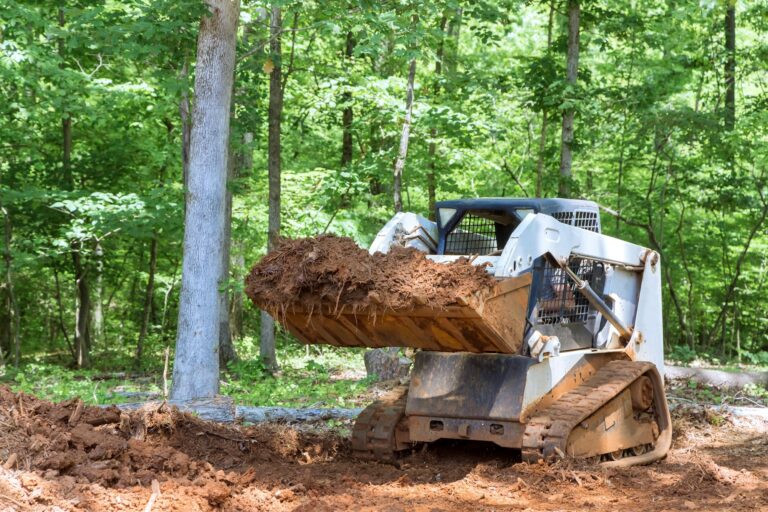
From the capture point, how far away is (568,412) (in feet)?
20.5

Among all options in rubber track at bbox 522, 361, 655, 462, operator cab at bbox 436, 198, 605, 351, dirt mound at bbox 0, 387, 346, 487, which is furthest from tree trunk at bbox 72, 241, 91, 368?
rubber track at bbox 522, 361, 655, 462

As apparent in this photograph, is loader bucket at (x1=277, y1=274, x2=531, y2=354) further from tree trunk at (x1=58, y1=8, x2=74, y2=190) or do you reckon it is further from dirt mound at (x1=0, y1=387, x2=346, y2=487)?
tree trunk at (x1=58, y1=8, x2=74, y2=190)

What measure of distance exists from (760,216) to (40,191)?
1360 cm

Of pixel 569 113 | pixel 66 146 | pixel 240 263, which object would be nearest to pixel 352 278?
pixel 569 113

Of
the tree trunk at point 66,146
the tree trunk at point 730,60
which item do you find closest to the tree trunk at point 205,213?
the tree trunk at point 66,146

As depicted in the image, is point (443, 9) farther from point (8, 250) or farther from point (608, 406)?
point (8, 250)

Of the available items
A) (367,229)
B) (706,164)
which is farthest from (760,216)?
(367,229)

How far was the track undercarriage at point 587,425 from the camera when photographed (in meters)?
6.10

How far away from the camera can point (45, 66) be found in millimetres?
13070

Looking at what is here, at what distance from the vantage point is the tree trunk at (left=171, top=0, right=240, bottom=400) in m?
9.32

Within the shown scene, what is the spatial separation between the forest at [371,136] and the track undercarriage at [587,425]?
191 inches

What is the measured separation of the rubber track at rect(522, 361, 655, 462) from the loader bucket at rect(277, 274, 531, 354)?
22.6 inches

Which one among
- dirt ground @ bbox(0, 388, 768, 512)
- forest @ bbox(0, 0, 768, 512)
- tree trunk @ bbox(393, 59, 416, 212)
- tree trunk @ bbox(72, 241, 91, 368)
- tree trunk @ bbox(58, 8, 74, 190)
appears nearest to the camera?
dirt ground @ bbox(0, 388, 768, 512)

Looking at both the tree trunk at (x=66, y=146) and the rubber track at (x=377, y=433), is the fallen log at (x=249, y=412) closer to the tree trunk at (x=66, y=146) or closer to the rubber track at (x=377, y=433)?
the rubber track at (x=377, y=433)
